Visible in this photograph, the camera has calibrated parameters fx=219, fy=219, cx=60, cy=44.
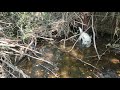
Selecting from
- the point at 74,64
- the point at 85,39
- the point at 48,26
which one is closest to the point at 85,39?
the point at 85,39

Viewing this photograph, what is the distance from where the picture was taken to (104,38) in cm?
289

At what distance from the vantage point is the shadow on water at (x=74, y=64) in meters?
2.27

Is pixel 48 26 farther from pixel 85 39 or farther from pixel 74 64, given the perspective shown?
pixel 74 64

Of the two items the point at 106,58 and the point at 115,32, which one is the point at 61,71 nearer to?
the point at 106,58

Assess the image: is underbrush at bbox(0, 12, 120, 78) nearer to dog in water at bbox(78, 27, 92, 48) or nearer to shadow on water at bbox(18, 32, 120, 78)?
dog in water at bbox(78, 27, 92, 48)

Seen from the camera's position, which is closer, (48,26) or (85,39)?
(85,39)

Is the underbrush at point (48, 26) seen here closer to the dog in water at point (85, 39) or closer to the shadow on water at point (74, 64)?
the dog in water at point (85, 39)

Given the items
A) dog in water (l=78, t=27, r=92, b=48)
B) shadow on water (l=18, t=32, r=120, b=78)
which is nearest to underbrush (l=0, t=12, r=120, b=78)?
dog in water (l=78, t=27, r=92, b=48)

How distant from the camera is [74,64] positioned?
7.89 ft

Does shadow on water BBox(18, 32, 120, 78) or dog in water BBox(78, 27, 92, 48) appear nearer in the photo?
shadow on water BBox(18, 32, 120, 78)

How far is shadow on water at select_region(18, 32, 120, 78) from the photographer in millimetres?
2266

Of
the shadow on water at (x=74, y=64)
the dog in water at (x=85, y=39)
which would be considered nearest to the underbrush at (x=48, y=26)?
the dog in water at (x=85, y=39)

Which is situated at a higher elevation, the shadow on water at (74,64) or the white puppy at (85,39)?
the white puppy at (85,39)

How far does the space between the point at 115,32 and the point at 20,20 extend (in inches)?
47.6
